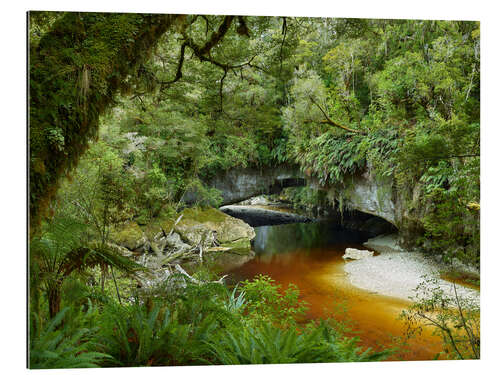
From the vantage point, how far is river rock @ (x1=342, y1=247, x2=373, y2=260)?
3756mm

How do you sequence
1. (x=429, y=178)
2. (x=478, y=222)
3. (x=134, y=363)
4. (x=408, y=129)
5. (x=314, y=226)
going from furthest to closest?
(x=314, y=226), (x=408, y=129), (x=429, y=178), (x=478, y=222), (x=134, y=363)

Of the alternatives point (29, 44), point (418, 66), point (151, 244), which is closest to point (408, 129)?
point (418, 66)

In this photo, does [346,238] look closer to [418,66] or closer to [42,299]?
[418,66]

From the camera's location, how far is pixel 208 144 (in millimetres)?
3461

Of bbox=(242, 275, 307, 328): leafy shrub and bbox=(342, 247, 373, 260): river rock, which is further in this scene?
bbox=(342, 247, 373, 260): river rock

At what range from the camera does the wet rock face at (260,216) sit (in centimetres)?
387

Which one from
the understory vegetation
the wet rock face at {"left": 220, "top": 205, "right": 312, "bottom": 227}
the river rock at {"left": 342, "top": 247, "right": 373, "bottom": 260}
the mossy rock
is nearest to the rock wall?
the understory vegetation

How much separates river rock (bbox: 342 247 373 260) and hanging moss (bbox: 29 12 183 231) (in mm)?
3020

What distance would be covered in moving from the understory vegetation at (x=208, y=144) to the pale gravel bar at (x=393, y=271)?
0.22 metres

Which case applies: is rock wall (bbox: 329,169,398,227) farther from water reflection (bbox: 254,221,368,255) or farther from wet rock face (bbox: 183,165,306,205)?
wet rock face (bbox: 183,165,306,205)

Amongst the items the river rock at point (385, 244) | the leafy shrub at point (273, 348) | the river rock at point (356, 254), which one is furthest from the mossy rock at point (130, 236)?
the river rock at point (385, 244)

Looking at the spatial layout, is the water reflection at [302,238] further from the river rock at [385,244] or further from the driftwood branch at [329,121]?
the driftwood branch at [329,121]

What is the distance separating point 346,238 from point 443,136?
1.89 m
